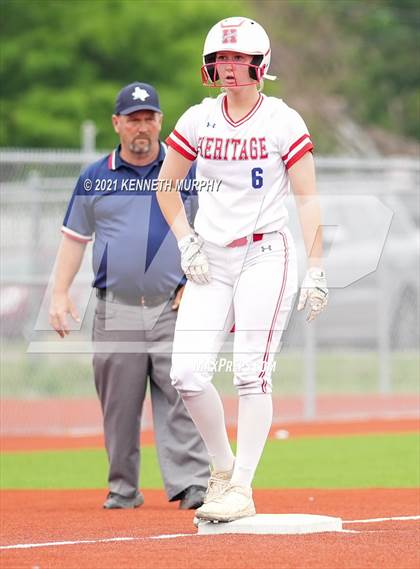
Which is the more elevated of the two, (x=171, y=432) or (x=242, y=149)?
(x=242, y=149)

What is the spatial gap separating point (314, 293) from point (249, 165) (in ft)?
2.18

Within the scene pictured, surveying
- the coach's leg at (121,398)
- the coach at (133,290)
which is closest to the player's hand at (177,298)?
the coach at (133,290)

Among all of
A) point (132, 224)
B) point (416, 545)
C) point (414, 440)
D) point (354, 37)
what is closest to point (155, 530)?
point (416, 545)

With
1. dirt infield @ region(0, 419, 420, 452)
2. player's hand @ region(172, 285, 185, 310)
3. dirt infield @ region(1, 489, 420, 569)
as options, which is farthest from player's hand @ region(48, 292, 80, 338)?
dirt infield @ region(0, 419, 420, 452)

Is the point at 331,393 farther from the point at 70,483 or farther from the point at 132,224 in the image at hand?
the point at 132,224

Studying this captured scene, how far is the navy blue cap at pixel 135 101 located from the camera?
9.29 m

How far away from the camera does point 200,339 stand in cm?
728

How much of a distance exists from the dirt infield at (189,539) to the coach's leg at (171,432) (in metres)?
0.21

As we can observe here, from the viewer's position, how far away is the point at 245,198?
7.23m

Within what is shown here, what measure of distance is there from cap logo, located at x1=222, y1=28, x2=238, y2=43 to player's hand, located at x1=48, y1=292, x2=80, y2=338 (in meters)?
2.35

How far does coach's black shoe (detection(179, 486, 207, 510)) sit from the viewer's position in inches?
359

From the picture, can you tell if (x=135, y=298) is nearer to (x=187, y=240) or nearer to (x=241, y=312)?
(x=187, y=240)

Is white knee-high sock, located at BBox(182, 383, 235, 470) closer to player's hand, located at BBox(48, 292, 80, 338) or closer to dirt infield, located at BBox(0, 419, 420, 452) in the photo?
player's hand, located at BBox(48, 292, 80, 338)

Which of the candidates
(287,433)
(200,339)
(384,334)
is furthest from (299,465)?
(200,339)
